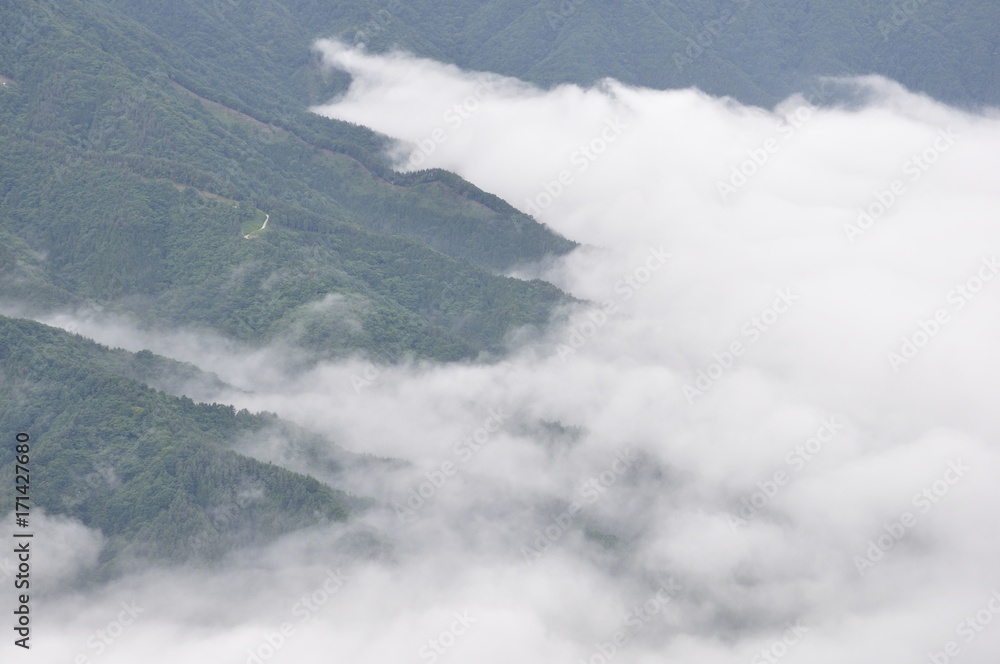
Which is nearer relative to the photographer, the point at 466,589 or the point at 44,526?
the point at 44,526

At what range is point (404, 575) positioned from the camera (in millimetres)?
173125

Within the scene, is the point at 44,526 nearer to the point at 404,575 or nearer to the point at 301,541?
the point at 301,541

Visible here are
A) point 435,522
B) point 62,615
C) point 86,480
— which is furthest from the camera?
point 435,522

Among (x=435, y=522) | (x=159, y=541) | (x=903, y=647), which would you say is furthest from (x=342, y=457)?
(x=903, y=647)

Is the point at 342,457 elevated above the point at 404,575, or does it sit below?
above

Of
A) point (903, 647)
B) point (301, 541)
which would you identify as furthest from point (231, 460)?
point (903, 647)

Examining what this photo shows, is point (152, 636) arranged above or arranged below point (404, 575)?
below

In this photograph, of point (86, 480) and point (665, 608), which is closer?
point (86, 480)

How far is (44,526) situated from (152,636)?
15.7 m

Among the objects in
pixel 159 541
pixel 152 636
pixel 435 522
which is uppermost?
pixel 435 522

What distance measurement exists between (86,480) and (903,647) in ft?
293

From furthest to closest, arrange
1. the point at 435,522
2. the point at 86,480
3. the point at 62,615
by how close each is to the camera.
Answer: the point at 435,522, the point at 86,480, the point at 62,615

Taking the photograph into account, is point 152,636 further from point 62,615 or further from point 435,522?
point 435,522

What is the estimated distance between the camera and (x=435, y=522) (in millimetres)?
184250
